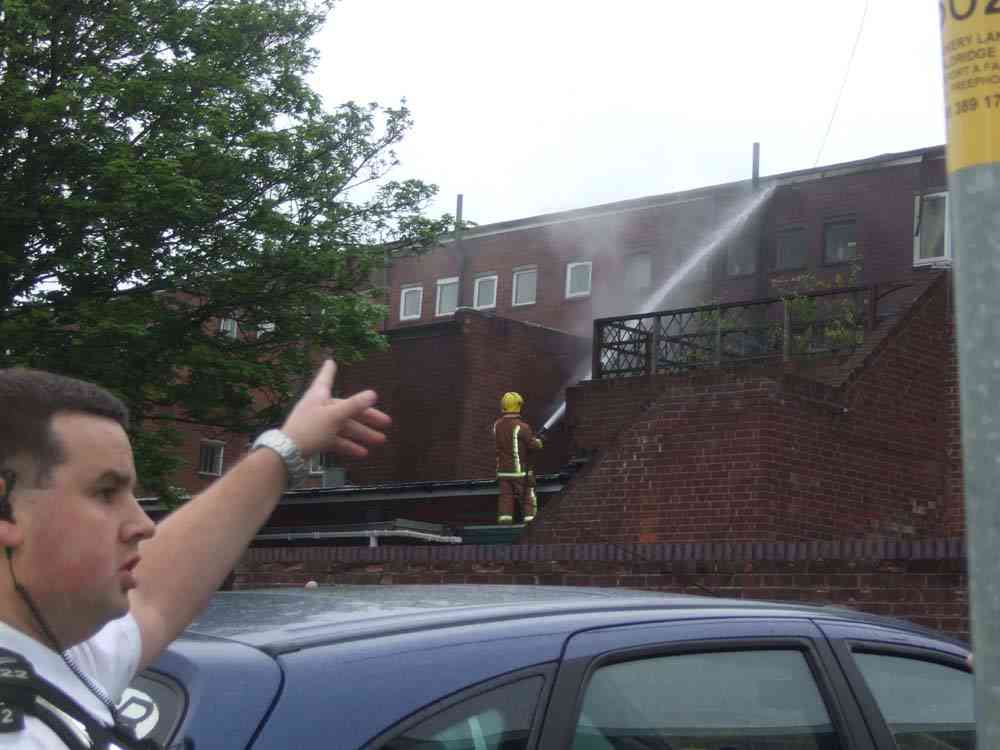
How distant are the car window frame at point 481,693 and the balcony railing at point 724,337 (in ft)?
55.1

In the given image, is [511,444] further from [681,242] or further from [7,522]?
[681,242]

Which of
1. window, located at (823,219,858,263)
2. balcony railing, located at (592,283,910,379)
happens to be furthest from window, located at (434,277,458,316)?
balcony railing, located at (592,283,910,379)

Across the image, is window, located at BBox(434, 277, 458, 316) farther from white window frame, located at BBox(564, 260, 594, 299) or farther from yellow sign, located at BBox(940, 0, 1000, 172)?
yellow sign, located at BBox(940, 0, 1000, 172)

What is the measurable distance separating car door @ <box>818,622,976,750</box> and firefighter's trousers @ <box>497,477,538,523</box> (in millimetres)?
15933

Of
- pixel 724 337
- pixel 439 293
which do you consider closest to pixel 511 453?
pixel 724 337

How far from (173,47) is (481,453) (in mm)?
14209

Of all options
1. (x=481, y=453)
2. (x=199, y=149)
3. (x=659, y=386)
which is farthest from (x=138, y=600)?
(x=481, y=453)

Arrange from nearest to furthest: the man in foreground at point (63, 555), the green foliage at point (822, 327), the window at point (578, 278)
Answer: the man in foreground at point (63, 555) → the green foliage at point (822, 327) → the window at point (578, 278)

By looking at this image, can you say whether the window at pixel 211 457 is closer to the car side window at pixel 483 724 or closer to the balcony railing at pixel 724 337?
the balcony railing at pixel 724 337

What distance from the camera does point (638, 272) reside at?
4594 cm

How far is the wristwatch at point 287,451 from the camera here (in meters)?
2.43

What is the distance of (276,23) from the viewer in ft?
62.3

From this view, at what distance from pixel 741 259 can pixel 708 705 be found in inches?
1499

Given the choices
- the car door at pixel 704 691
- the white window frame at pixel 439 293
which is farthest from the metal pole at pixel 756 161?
the car door at pixel 704 691
